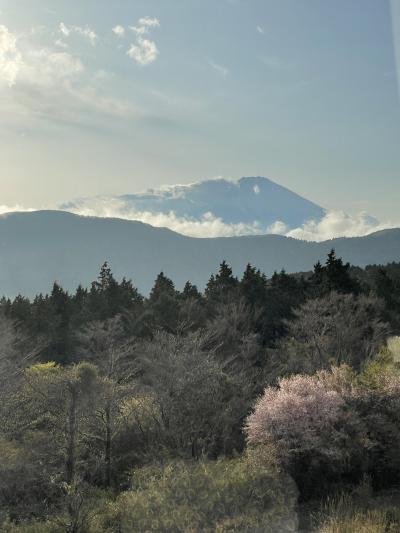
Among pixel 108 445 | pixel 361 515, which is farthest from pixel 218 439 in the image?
pixel 361 515

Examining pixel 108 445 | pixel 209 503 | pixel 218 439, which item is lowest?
pixel 218 439

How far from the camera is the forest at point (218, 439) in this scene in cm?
1898

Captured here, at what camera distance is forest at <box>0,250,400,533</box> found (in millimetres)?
18984

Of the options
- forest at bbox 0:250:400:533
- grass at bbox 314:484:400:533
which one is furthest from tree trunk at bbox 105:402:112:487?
grass at bbox 314:484:400:533

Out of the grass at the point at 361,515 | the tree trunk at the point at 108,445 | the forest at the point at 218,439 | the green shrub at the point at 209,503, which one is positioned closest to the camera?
the grass at the point at 361,515

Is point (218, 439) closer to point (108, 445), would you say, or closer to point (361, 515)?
point (108, 445)

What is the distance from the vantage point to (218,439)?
108 ft

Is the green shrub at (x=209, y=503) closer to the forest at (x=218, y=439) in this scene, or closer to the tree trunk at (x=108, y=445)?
the forest at (x=218, y=439)

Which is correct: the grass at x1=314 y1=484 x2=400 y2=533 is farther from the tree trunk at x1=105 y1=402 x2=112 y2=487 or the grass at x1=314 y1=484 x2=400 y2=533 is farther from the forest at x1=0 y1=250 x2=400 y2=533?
the tree trunk at x1=105 y1=402 x2=112 y2=487

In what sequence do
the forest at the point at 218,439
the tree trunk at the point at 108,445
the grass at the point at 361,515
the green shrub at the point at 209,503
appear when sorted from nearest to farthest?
the grass at the point at 361,515 < the green shrub at the point at 209,503 < the forest at the point at 218,439 < the tree trunk at the point at 108,445

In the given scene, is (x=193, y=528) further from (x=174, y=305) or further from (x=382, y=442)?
(x=174, y=305)

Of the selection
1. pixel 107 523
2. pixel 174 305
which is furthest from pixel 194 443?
pixel 174 305

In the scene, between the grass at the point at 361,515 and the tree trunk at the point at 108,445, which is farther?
the tree trunk at the point at 108,445

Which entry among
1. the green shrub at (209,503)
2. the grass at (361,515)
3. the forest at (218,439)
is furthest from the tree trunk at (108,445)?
the grass at (361,515)
